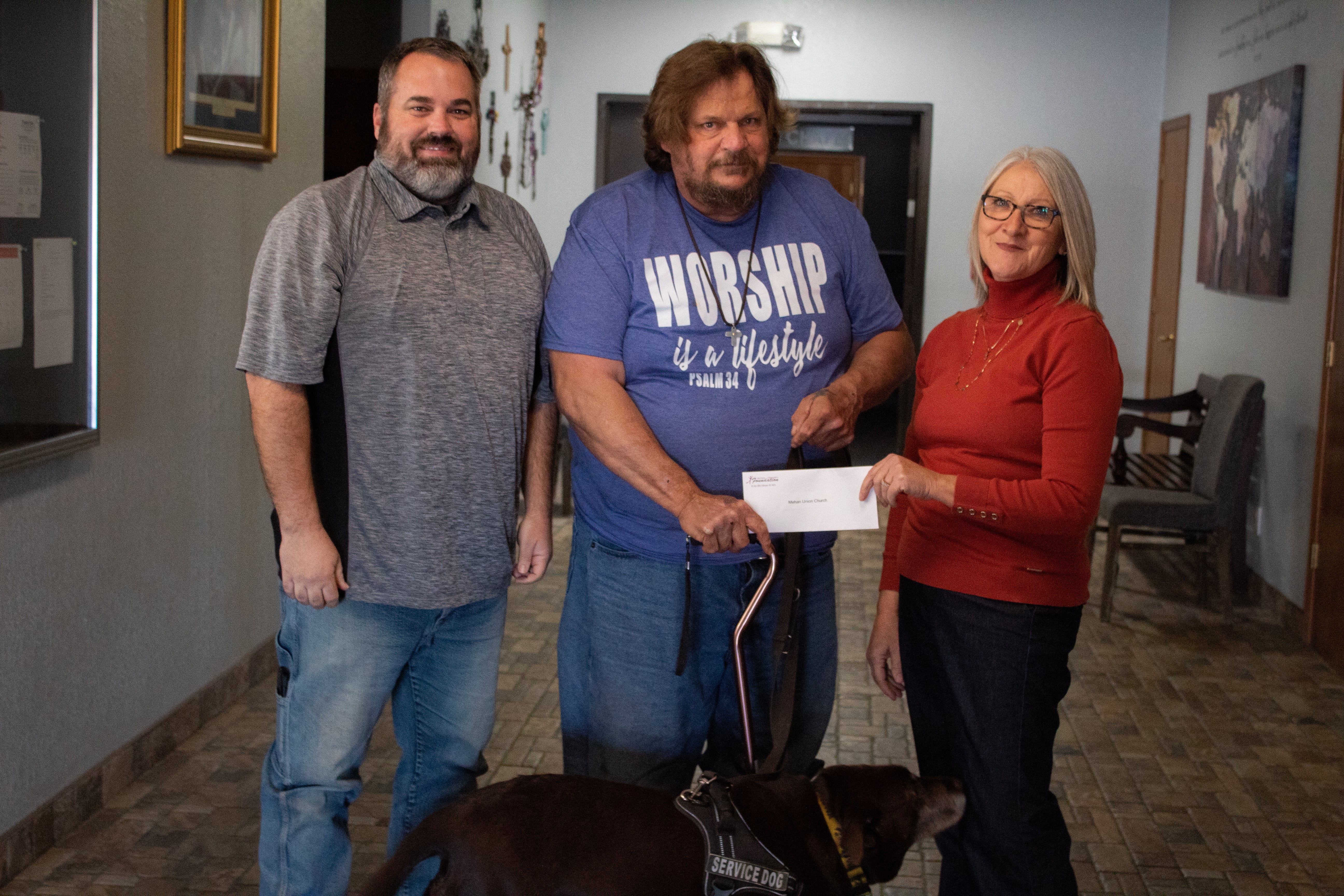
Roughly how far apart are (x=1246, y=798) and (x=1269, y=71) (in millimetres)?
3568

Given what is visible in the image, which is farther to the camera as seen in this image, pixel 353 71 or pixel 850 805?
pixel 353 71

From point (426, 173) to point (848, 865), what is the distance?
1.24m

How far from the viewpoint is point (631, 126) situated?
793 centimetres

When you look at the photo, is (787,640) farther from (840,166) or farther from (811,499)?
(840,166)

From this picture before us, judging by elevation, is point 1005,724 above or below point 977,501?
below

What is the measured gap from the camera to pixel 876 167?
29.9 feet

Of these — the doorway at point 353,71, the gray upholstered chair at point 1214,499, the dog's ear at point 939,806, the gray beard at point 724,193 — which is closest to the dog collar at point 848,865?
the dog's ear at point 939,806

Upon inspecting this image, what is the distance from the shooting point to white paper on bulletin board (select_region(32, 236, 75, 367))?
2.44 m

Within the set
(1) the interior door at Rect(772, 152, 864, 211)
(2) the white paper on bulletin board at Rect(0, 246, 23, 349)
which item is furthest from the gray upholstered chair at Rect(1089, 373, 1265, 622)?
(1) the interior door at Rect(772, 152, 864, 211)

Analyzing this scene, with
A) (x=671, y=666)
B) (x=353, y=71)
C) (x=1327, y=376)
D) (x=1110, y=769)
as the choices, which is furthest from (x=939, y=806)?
(x=353, y=71)

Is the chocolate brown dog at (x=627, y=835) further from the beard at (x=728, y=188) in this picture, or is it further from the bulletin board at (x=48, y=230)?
the bulletin board at (x=48, y=230)

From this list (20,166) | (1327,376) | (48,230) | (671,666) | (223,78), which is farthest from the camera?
(1327,376)

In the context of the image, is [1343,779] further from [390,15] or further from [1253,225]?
[390,15]

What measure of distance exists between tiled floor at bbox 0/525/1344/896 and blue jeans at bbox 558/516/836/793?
2.60 feet
